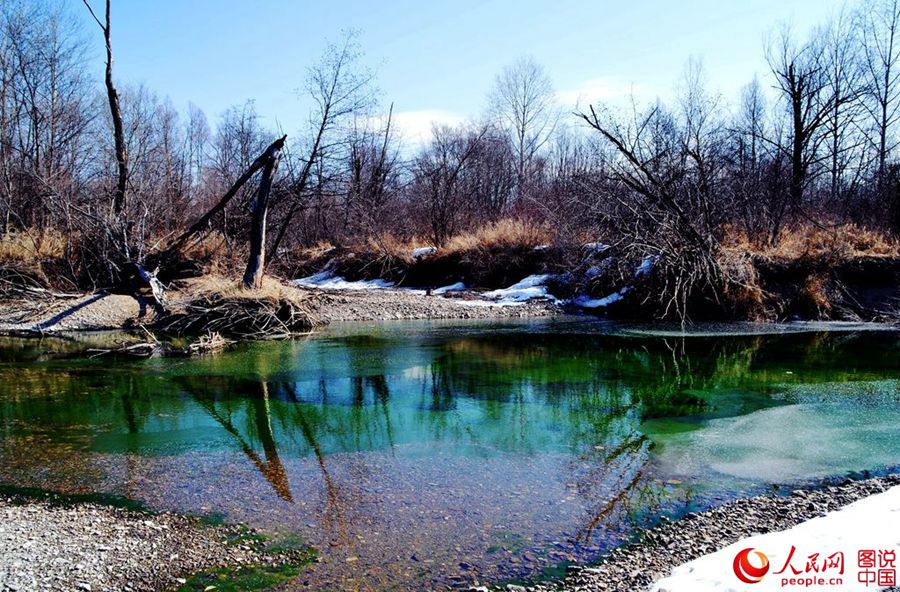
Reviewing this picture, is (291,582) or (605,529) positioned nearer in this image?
(291,582)

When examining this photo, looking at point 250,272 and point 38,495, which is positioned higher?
point 250,272

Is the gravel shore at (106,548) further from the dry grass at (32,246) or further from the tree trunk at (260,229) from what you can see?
the dry grass at (32,246)

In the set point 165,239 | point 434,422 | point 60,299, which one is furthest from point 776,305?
point 60,299

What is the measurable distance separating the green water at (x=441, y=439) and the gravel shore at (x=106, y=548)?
36cm

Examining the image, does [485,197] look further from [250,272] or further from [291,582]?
[291,582]

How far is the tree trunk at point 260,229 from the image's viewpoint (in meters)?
15.4

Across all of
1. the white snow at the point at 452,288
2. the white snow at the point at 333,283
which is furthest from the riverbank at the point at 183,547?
the white snow at the point at 333,283

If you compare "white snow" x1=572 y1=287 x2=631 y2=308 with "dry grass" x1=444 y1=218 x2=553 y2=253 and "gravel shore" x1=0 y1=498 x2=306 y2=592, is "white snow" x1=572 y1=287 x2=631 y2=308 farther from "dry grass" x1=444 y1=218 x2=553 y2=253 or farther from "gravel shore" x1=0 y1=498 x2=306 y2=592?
"gravel shore" x1=0 y1=498 x2=306 y2=592

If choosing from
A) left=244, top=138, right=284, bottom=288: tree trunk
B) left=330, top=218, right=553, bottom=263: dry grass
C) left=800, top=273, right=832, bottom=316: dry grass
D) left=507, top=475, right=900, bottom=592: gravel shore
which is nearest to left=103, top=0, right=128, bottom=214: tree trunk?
left=244, top=138, right=284, bottom=288: tree trunk

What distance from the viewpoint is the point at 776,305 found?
1781 cm

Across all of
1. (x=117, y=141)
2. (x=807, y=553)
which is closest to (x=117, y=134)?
(x=117, y=141)

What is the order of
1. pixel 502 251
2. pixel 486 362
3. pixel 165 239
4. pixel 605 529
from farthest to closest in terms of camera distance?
pixel 502 251 < pixel 165 239 < pixel 486 362 < pixel 605 529

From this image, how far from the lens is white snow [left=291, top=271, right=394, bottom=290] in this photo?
2478 centimetres

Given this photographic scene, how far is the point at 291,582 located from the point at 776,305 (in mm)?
17102
